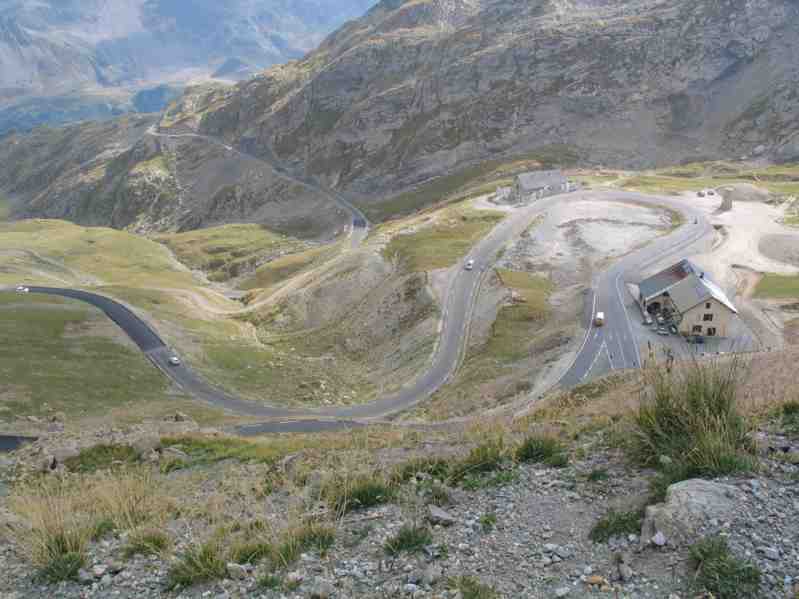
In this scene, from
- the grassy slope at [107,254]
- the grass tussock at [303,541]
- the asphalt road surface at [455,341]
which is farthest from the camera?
the grassy slope at [107,254]

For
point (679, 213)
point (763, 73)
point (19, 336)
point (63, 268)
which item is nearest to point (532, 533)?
point (19, 336)

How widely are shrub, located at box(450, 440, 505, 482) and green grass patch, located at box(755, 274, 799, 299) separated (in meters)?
56.8

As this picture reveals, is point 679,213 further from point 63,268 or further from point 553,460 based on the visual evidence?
point 63,268

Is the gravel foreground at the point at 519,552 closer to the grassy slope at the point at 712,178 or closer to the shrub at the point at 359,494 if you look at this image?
the shrub at the point at 359,494

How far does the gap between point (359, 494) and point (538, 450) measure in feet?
13.2

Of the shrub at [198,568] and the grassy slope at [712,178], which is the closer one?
the shrub at [198,568]

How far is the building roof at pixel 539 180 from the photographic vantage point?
107806 mm

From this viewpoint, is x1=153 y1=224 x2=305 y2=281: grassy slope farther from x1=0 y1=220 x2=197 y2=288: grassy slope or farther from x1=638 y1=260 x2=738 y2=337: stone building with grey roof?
x1=638 y1=260 x2=738 y2=337: stone building with grey roof

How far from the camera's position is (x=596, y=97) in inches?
6531

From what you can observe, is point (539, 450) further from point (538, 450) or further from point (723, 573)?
point (723, 573)

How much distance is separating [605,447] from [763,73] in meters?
179

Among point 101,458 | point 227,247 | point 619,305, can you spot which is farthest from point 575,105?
point 101,458

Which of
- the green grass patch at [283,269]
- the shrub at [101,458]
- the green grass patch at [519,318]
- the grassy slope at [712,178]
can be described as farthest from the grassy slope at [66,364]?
the grassy slope at [712,178]

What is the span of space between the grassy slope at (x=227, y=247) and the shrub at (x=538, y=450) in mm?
129638
